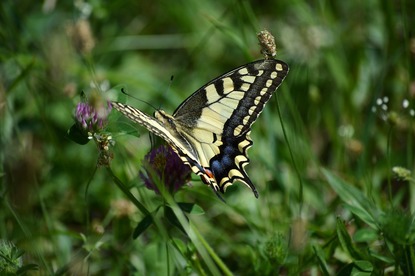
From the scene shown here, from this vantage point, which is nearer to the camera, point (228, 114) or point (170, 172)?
point (170, 172)

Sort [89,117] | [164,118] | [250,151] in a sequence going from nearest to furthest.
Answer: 1. [89,117]
2. [164,118]
3. [250,151]

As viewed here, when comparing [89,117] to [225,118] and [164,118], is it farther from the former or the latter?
[225,118]

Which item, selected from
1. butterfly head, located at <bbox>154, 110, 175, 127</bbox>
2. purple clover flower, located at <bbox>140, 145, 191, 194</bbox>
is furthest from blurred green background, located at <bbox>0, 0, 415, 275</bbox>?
butterfly head, located at <bbox>154, 110, 175, 127</bbox>

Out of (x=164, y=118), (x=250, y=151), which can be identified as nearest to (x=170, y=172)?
(x=164, y=118)

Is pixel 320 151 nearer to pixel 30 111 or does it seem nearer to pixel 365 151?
pixel 365 151

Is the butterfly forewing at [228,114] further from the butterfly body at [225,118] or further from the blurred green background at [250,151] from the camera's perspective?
the blurred green background at [250,151]
